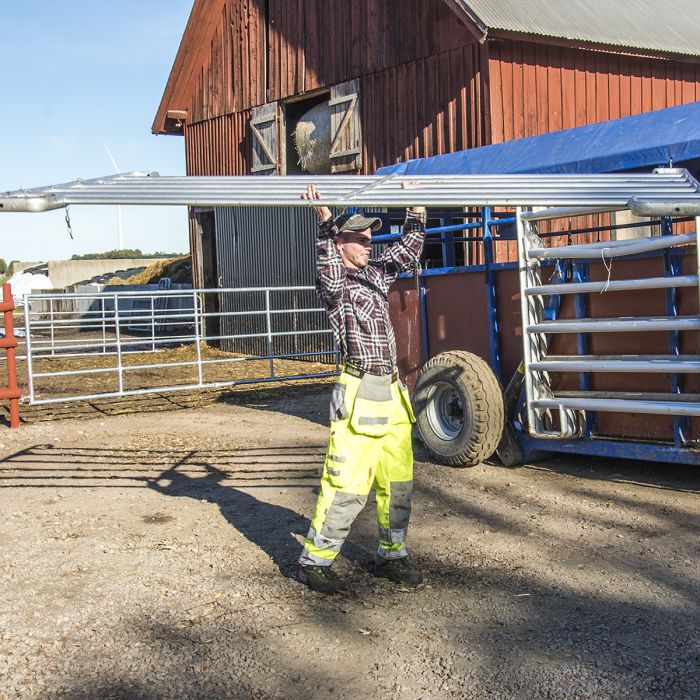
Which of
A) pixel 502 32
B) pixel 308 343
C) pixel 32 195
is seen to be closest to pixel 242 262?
pixel 308 343

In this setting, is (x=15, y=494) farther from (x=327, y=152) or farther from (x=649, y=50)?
(x=649, y=50)

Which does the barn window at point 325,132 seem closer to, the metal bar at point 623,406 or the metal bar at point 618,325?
the metal bar at point 618,325

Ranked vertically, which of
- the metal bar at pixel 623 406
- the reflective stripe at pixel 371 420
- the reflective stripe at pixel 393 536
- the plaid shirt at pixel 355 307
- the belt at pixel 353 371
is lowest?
the reflective stripe at pixel 393 536

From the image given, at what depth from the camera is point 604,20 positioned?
47.6 ft

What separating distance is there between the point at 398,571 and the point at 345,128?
39.1ft

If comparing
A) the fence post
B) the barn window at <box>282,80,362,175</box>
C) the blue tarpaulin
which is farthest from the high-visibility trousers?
the barn window at <box>282,80,362,175</box>

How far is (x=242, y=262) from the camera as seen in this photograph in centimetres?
1872

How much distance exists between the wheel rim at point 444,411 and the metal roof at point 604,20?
6.71 m

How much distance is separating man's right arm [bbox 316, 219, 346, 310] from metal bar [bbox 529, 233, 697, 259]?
8.00ft

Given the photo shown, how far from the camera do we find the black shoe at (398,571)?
4.82 meters

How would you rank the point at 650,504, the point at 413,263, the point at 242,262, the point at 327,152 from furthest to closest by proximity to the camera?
1. the point at 242,262
2. the point at 327,152
3. the point at 650,504
4. the point at 413,263

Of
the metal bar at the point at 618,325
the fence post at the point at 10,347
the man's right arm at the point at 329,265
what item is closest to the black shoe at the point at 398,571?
the man's right arm at the point at 329,265

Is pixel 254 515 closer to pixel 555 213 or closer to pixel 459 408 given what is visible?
pixel 459 408

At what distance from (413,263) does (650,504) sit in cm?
244
